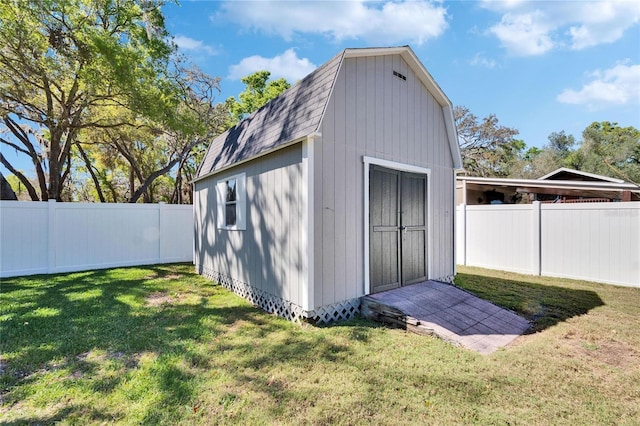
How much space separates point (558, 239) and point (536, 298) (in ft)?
8.26

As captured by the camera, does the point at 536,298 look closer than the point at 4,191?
Yes

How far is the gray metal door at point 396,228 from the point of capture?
15.6 ft

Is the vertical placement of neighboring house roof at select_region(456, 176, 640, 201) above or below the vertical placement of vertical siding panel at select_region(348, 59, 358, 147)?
below

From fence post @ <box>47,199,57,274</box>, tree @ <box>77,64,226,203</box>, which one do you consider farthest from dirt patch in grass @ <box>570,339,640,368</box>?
tree @ <box>77,64,226,203</box>

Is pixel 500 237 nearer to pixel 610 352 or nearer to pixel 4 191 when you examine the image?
pixel 610 352

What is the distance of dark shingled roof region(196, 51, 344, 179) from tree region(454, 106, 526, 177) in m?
22.0

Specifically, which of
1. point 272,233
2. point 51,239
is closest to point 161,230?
point 51,239

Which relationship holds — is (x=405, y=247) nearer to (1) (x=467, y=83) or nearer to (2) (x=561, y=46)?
(2) (x=561, y=46)

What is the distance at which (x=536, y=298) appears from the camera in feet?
17.9

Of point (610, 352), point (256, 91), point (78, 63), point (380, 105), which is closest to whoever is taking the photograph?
point (610, 352)

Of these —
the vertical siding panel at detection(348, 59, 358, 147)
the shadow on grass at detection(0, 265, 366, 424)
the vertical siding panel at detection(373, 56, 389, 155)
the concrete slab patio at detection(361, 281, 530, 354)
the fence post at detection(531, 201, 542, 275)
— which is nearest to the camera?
the shadow on grass at detection(0, 265, 366, 424)

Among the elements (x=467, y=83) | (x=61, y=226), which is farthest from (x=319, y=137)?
(x=467, y=83)

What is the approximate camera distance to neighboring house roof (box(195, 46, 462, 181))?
13.4 ft

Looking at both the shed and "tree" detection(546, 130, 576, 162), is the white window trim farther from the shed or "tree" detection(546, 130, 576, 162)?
"tree" detection(546, 130, 576, 162)
